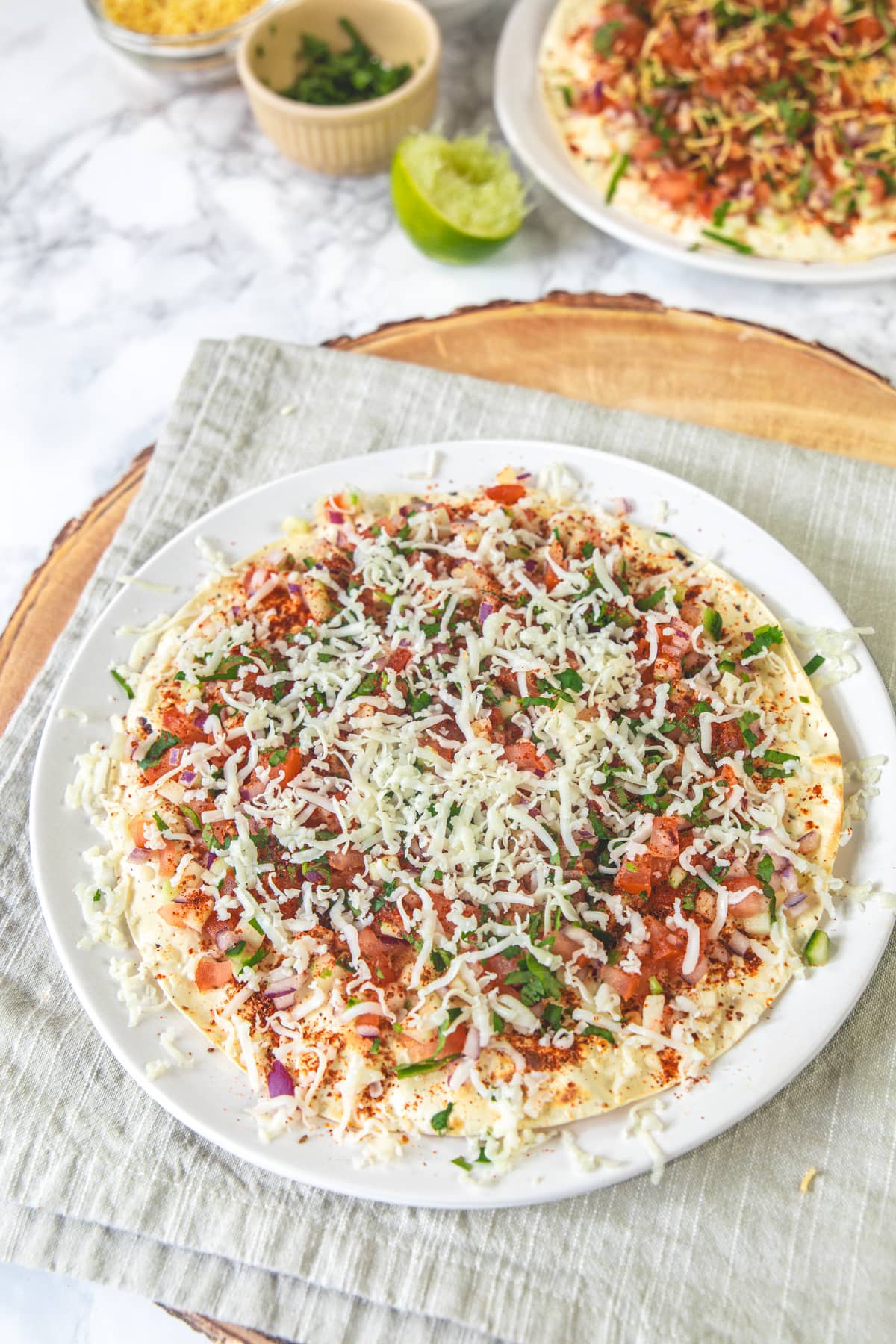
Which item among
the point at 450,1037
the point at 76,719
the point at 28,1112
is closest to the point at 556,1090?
the point at 450,1037

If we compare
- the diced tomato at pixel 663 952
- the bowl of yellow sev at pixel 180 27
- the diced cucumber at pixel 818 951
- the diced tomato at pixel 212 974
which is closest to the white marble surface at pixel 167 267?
the bowl of yellow sev at pixel 180 27

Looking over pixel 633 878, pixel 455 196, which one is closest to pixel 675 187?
pixel 455 196

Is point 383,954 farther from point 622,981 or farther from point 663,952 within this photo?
point 663,952

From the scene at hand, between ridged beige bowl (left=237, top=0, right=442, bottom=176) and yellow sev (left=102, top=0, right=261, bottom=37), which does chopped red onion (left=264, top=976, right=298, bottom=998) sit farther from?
yellow sev (left=102, top=0, right=261, bottom=37)

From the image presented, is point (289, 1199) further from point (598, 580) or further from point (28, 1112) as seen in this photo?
point (598, 580)

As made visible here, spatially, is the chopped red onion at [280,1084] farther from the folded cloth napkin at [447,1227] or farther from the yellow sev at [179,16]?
the yellow sev at [179,16]

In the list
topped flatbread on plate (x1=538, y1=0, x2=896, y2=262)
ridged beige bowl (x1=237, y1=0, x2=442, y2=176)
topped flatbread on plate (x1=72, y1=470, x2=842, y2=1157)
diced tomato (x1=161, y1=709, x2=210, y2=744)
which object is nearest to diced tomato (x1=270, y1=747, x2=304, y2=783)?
topped flatbread on plate (x1=72, y1=470, x2=842, y2=1157)
